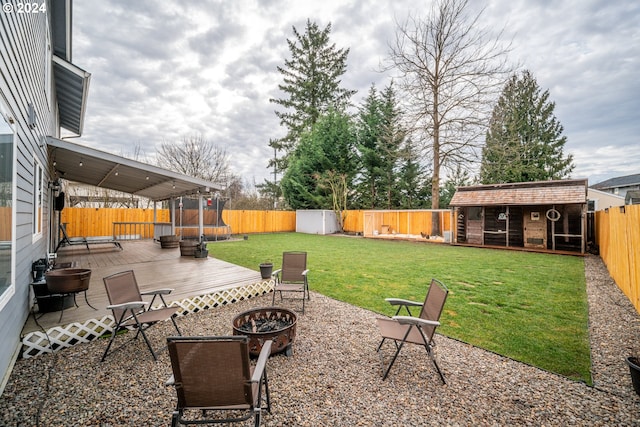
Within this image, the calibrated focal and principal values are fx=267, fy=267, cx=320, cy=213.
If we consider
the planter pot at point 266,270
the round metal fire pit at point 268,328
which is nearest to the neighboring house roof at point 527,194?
the planter pot at point 266,270

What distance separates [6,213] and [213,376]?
2300 millimetres

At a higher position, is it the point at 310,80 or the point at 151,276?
the point at 310,80

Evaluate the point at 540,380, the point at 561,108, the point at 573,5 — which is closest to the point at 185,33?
the point at 573,5

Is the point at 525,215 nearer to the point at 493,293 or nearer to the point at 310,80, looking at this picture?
the point at 493,293

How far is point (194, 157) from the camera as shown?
2134 centimetres

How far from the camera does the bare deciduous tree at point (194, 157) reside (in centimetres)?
2078

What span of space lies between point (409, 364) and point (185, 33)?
1066cm

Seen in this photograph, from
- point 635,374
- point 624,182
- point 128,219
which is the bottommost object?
point 635,374

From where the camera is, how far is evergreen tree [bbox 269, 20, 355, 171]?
22.8 metres

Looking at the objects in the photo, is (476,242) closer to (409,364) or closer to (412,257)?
(412,257)

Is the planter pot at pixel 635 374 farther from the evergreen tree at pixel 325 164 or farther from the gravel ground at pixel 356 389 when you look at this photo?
the evergreen tree at pixel 325 164

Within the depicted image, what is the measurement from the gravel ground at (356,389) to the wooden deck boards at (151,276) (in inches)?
24.7

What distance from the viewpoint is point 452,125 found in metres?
14.0

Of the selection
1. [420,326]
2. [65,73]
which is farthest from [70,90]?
[420,326]
